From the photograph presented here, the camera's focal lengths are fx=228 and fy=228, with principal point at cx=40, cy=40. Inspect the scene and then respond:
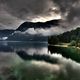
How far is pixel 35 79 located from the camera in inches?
537

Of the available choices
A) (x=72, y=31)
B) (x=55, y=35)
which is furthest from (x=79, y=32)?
(x=55, y=35)

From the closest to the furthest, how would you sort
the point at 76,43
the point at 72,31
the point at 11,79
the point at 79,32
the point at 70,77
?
the point at 11,79, the point at 70,77, the point at 76,43, the point at 79,32, the point at 72,31

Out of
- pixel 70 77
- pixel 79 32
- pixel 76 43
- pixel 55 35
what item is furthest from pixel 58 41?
pixel 70 77

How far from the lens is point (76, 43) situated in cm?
5344

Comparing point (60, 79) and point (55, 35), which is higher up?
point (55, 35)

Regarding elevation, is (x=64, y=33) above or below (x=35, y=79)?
above

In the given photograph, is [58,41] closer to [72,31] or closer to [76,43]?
[72,31]

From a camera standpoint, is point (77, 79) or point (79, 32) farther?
point (79, 32)

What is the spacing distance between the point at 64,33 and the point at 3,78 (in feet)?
201

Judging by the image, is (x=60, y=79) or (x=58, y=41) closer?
(x=60, y=79)

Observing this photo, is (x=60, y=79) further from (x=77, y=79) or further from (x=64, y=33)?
(x=64, y=33)

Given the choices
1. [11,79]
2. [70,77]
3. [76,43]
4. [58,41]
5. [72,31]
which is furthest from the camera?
[58,41]

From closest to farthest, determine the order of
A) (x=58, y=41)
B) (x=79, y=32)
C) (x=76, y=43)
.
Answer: (x=76, y=43) < (x=79, y=32) < (x=58, y=41)

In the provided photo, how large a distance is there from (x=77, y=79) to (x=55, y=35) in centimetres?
5939
